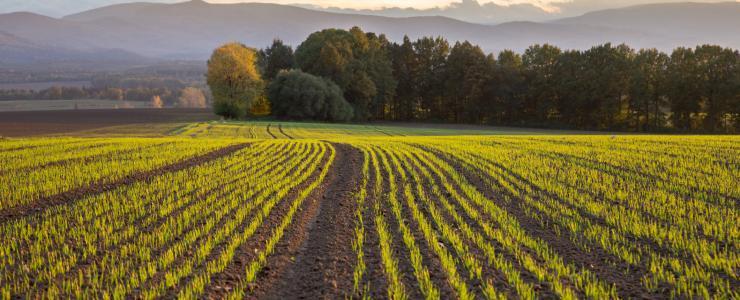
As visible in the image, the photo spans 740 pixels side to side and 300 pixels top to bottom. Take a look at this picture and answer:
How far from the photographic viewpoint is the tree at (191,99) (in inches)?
5773

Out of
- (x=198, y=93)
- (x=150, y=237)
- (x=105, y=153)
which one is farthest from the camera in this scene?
(x=198, y=93)

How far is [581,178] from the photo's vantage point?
16.6m

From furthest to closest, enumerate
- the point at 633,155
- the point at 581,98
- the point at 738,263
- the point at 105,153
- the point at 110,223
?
the point at 581,98 < the point at 105,153 < the point at 633,155 < the point at 110,223 < the point at 738,263

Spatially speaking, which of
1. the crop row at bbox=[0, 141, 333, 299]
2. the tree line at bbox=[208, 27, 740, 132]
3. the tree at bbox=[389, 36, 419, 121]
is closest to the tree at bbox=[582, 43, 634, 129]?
the tree line at bbox=[208, 27, 740, 132]

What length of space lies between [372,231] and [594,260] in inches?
172

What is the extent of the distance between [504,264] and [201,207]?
25.8 ft

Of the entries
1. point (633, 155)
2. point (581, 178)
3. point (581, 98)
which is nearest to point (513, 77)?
point (581, 98)

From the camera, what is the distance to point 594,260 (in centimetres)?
839

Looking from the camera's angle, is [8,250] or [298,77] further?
[298,77]

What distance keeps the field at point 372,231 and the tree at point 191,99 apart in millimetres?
133894

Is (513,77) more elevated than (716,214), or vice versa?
(513,77)

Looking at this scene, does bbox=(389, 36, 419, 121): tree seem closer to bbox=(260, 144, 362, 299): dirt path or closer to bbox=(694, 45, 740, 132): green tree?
bbox=(694, 45, 740, 132): green tree

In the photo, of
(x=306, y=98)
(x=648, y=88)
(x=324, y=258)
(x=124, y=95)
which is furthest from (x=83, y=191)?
(x=124, y=95)

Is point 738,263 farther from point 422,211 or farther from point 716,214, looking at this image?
point 422,211
